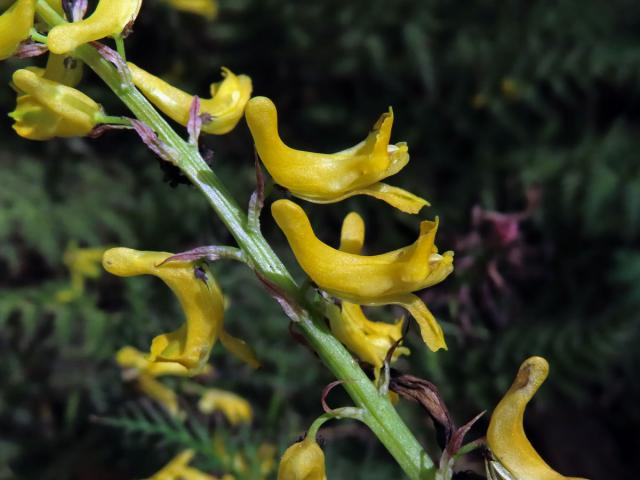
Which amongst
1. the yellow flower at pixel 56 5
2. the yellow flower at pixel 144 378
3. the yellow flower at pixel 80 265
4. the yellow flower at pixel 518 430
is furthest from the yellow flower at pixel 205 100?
the yellow flower at pixel 80 265

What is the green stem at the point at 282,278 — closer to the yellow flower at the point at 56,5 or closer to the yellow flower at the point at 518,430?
the yellow flower at the point at 56,5

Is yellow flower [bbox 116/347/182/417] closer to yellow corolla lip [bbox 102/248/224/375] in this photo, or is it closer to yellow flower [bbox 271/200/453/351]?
yellow corolla lip [bbox 102/248/224/375]

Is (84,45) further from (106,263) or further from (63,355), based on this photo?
(63,355)

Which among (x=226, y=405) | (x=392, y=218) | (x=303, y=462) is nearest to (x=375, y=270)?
(x=303, y=462)

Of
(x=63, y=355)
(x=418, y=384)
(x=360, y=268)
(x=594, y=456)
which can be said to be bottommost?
(x=594, y=456)

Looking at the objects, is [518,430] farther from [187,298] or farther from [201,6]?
[201,6]

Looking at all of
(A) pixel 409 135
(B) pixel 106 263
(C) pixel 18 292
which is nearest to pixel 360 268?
(B) pixel 106 263
